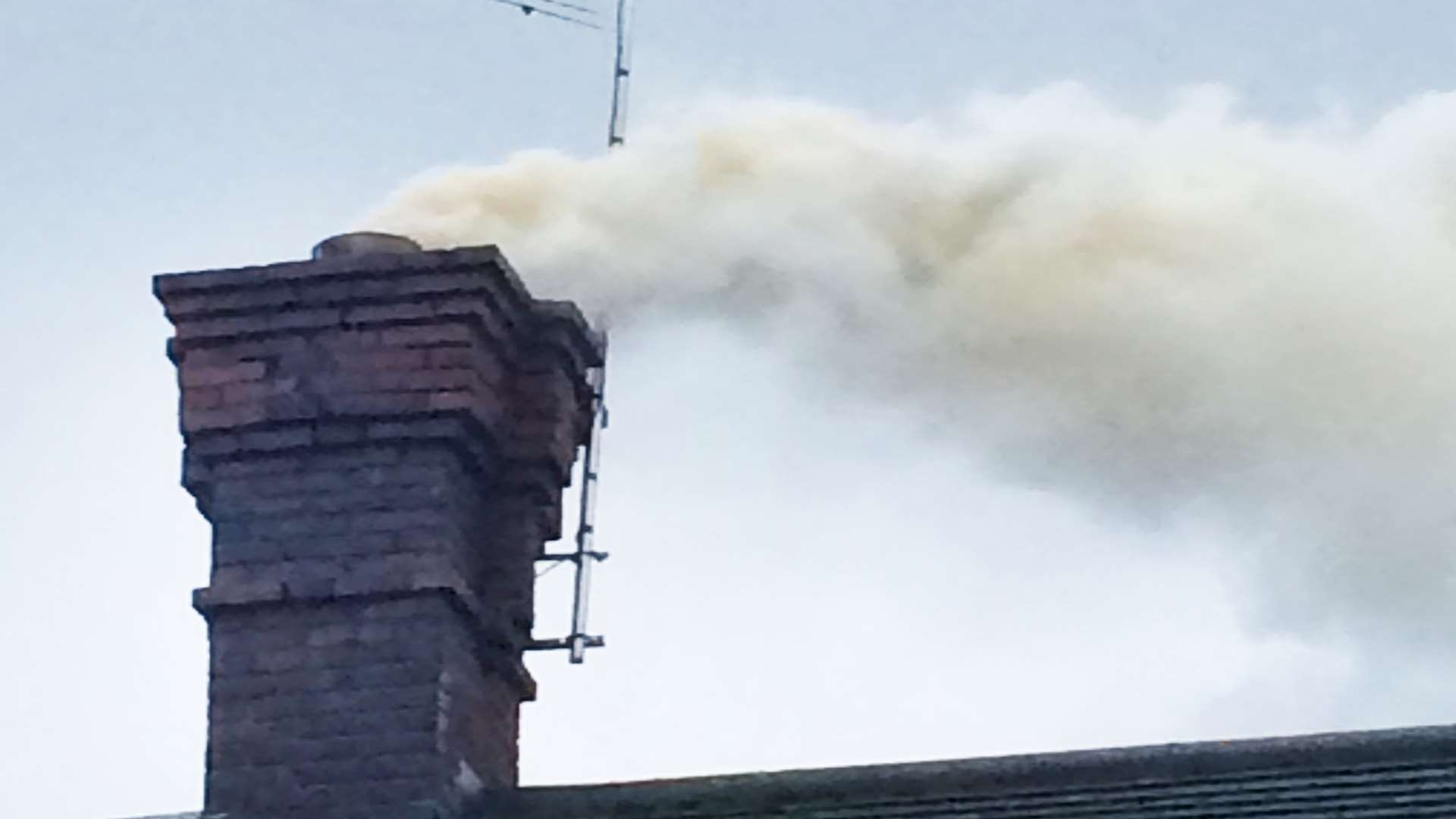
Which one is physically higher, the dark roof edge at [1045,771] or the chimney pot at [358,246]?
the chimney pot at [358,246]

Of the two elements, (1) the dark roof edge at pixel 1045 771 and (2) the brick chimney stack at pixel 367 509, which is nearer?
(1) the dark roof edge at pixel 1045 771

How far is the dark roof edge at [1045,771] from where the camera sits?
39.0 ft

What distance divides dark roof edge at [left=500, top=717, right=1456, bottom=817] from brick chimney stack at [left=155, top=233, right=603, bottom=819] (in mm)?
724

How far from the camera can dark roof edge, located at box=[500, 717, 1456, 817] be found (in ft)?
39.0

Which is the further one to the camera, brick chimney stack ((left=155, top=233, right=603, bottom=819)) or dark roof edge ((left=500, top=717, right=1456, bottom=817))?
brick chimney stack ((left=155, top=233, right=603, bottom=819))

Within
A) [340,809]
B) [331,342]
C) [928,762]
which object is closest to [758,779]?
[928,762]

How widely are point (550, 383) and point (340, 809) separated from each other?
1.92 metres

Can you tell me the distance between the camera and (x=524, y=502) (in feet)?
43.4

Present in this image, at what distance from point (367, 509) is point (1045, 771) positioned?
2577mm

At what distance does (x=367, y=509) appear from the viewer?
41.6 feet

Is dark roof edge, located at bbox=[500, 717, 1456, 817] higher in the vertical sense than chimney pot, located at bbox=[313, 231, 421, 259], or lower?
lower

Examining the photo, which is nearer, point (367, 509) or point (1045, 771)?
point (1045, 771)

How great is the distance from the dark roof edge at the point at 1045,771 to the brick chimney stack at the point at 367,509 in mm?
724

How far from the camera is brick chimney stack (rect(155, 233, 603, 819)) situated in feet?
40.5
